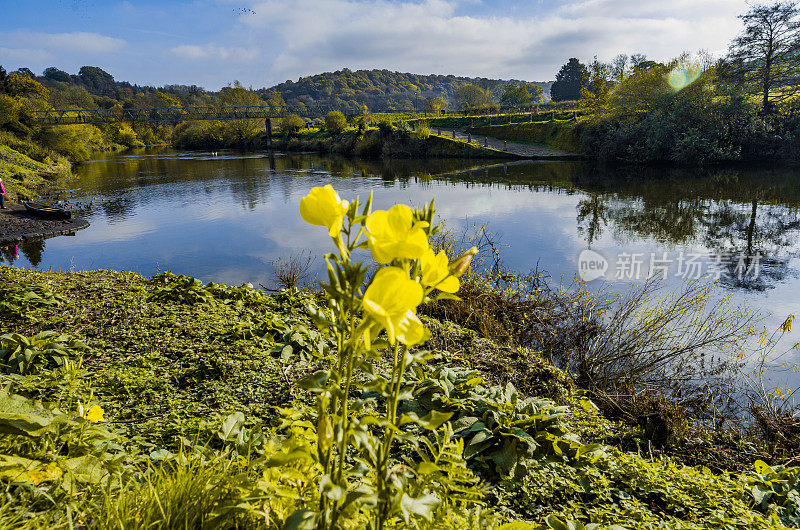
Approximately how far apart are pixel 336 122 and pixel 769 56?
35.9 m

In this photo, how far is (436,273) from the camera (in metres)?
1.10

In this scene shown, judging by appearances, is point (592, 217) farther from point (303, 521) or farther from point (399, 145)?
point (399, 145)

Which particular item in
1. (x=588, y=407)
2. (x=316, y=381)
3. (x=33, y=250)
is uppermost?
(x=316, y=381)

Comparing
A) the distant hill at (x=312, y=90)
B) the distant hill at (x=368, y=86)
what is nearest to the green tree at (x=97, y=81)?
the distant hill at (x=312, y=90)

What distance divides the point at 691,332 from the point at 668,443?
2.42 meters

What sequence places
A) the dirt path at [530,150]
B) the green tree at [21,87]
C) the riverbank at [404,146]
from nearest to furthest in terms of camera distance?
the dirt path at [530,150]
the riverbank at [404,146]
the green tree at [21,87]

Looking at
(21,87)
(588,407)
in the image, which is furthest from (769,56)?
(21,87)

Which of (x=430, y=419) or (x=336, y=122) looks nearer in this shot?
(x=430, y=419)

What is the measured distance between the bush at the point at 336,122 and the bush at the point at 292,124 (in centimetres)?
926

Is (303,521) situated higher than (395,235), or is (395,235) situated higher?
(395,235)

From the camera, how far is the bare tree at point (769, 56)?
2266 centimetres

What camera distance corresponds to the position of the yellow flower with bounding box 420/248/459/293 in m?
1.10

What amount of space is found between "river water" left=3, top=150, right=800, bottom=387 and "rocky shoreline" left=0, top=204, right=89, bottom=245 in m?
0.66

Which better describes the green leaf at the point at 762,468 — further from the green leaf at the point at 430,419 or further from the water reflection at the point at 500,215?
the water reflection at the point at 500,215
